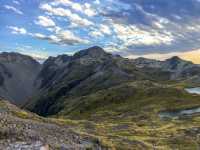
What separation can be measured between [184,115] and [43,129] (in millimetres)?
141613

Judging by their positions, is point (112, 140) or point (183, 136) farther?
point (183, 136)

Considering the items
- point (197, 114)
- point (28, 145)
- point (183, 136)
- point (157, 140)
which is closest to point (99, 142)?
point (28, 145)

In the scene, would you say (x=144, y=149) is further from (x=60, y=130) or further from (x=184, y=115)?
(x=184, y=115)

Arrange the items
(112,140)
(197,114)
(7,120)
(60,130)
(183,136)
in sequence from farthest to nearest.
Result: (197,114) → (183,136) → (112,140) → (60,130) → (7,120)

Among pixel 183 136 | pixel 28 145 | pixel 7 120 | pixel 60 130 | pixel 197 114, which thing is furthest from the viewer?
pixel 197 114

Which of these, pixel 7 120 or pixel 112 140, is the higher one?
pixel 7 120

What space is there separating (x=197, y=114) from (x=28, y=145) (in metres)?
149

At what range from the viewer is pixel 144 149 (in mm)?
76125

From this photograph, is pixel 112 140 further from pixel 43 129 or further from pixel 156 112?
pixel 156 112

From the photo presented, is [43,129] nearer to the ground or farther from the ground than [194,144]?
farther from the ground

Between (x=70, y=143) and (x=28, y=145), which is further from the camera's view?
(x=70, y=143)

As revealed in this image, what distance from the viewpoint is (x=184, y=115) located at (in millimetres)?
191875

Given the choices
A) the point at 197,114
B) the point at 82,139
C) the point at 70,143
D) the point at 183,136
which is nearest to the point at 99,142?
the point at 82,139

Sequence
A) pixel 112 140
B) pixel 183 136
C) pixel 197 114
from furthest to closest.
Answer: pixel 197 114 → pixel 183 136 → pixel 112 140
